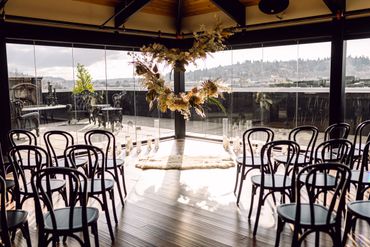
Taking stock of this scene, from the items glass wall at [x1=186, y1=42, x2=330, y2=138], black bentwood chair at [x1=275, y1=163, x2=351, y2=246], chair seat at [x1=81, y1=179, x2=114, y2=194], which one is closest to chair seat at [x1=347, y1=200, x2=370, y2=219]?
black bentwood chair at [x1=275, y1=163, x2=351, y2=246]

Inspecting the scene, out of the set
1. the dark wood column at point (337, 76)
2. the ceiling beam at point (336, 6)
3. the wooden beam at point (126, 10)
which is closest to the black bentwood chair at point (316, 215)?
the dark wood column at point (337, 76)

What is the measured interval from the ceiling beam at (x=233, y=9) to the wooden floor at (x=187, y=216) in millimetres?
3485

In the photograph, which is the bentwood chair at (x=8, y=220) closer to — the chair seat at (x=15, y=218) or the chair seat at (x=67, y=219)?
the chair seat at (x=15, y=218)

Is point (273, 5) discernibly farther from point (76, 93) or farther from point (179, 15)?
point (76, 93)

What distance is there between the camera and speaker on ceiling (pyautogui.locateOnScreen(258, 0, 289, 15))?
6.12 m

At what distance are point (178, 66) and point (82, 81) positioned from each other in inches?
133

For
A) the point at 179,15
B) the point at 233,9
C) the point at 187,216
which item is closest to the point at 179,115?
the point at 179,15

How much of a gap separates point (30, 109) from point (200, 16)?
4.64 metres

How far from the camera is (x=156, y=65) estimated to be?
15.6 ft

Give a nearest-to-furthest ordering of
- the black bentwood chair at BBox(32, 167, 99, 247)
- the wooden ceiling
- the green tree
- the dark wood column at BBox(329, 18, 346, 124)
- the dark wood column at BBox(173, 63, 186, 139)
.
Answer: the black bentwood chair at BBox(32, 167, 99, 247) → the dark wood column at BBox(329, 18, 346, 124) → the green tree → the wooden ceiling → the dark wood column at BBox(173, 63, 186, 139)

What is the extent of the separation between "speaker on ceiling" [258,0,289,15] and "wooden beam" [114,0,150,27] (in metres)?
2.26

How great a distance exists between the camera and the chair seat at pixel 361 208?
285 centimetres

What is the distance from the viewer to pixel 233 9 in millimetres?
7457

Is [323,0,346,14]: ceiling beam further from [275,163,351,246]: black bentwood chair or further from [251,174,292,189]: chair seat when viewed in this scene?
[275,163,351,246]: black bentwood chair
